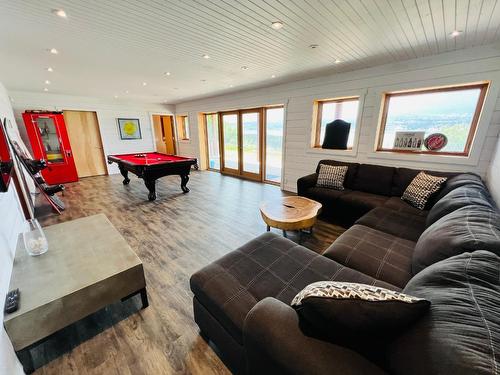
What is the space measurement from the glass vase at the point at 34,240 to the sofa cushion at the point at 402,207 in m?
3.63

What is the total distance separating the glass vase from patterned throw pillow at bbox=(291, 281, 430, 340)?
6.95 feet

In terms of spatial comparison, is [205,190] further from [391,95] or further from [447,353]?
[447,353]

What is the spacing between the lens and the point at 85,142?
21.0 feet

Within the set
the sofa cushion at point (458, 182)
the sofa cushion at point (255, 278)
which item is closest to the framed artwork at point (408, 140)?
the sofa cushion at point (458, 182)

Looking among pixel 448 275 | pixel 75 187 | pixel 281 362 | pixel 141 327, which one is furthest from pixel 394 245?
pixel 75 187

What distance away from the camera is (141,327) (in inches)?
62.0

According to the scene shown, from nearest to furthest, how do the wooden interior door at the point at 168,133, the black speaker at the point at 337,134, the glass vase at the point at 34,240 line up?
the glass vase at the point at 34,240 → the black speaker at the point at 337,134 → the wooden interior door at the point at 168,133

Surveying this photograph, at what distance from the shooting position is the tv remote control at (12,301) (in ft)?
3.87

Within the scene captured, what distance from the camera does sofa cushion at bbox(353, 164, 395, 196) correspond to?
3104mm

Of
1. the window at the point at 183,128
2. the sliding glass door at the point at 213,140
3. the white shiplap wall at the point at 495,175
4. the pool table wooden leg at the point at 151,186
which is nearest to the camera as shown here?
the white shiplap wall at the point at 495,175

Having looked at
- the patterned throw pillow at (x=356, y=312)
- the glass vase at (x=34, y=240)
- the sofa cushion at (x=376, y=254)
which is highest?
the patterned throw pillow at (x=356, y=312)

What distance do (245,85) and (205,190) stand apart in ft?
8.84

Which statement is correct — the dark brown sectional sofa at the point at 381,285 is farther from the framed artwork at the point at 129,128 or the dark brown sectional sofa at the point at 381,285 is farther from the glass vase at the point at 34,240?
the framed artwork at the point at 129,128

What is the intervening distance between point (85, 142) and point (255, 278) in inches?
297
